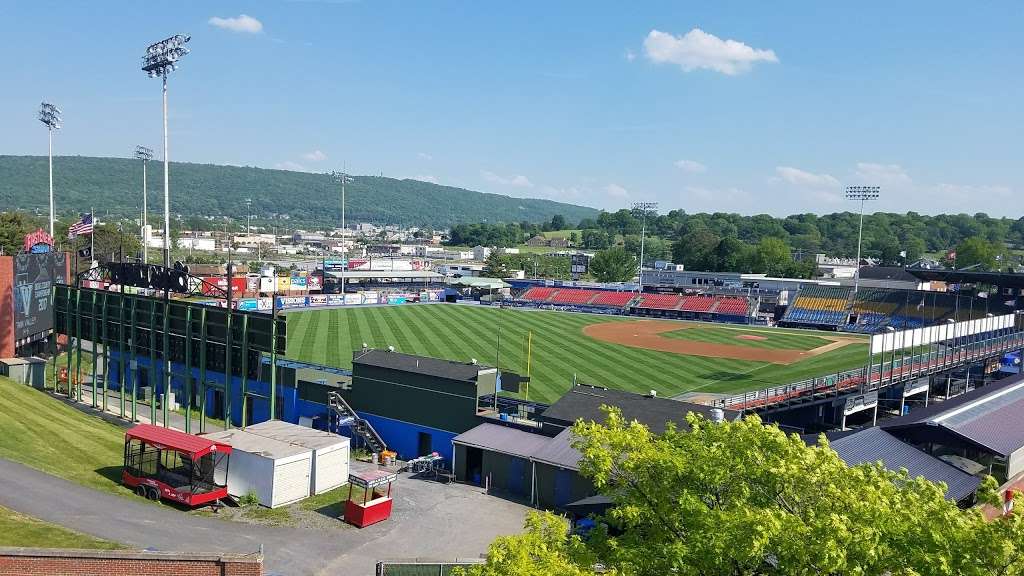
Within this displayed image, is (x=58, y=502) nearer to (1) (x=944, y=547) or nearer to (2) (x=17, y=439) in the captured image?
(2) (x=17, y=439)

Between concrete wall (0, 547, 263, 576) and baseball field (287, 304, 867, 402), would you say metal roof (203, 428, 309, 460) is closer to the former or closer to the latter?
concrete wall (0, 547, 263, 576)

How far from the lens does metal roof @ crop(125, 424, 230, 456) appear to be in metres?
26.3

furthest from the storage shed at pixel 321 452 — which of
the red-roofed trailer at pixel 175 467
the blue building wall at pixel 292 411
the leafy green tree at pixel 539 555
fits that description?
the leafy green tree at pixel 539 555

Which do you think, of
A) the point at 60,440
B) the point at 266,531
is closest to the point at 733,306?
the point at 266,531

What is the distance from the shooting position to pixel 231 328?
3447cm

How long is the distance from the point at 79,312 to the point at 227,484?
21162 mm

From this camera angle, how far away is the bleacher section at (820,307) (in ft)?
296

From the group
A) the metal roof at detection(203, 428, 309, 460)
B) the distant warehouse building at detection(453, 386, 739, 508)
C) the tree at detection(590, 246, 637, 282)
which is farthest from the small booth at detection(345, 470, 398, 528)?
the tree at detection(590, 246, 637, 282)

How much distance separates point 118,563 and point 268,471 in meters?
10.2

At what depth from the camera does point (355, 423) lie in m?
36.4

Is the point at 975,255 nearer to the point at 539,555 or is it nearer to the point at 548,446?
the point at 548,446

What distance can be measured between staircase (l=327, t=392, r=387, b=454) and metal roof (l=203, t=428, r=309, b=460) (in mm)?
7058

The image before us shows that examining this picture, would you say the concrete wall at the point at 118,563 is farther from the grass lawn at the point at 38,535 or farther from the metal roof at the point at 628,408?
the metal roof at the point at 628,408

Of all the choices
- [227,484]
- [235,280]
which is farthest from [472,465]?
[235,280]
